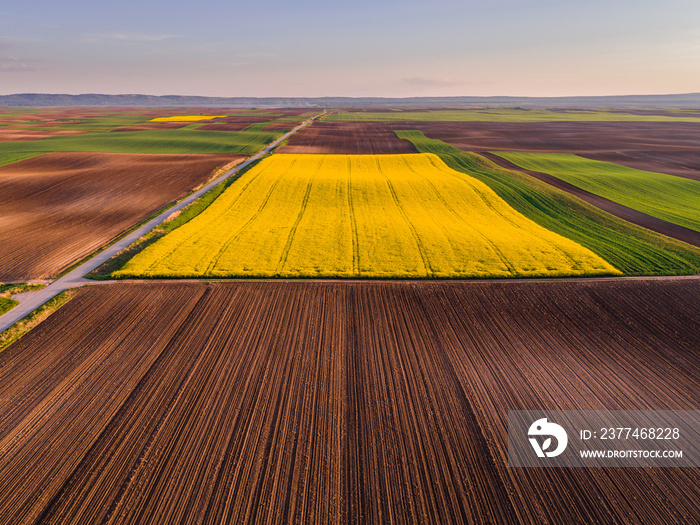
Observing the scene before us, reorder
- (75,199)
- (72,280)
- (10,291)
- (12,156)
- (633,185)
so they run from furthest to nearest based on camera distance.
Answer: (12,156)
(633,185)
(75,199)
(72,280)
(10,291)

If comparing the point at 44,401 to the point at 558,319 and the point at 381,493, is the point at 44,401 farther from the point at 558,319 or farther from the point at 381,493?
the point at 558,319

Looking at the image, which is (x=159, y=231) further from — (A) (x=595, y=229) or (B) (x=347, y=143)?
(B) (x=347, y=143)

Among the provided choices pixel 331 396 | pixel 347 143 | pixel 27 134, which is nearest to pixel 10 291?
pixel 331 396

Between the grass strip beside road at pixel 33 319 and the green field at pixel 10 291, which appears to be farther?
the green field at pixel 10 291

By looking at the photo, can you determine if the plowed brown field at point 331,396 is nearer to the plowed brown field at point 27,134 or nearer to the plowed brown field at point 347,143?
the plowed brown field at point 347,143

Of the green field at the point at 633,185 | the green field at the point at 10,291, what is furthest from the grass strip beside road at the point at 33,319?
the green field at the point at 633,185

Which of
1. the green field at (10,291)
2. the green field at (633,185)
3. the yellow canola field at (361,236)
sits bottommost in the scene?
the green field at (10,291)
